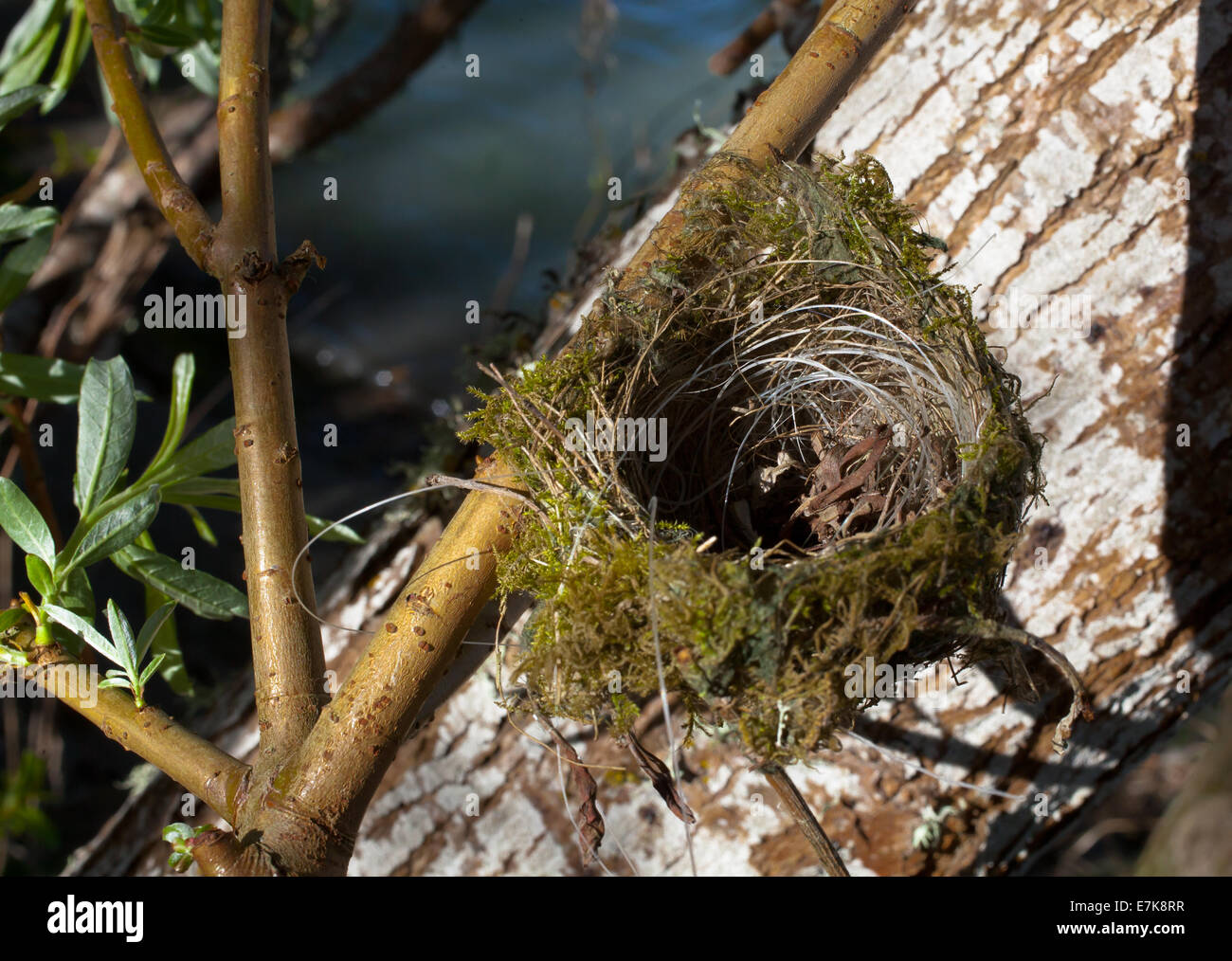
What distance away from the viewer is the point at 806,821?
0.94 m

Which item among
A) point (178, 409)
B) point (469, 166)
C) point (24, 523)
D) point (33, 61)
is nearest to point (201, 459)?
point (178, 409)

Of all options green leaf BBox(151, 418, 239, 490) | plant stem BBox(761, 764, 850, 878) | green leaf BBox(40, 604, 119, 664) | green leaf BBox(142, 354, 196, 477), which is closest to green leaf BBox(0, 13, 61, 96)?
green leaf BBox(142, 354, 196, 477)

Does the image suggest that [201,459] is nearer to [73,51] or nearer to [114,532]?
[114,532]

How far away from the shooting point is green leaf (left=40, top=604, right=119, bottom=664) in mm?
968

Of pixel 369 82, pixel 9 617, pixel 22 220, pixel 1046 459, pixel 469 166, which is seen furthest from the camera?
pixel 469 166

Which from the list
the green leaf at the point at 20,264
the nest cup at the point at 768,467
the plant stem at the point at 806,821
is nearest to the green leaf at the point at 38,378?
the green leaf at the point at 20,264

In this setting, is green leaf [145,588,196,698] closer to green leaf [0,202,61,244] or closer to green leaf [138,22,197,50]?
green leaf [0,202,61,244]

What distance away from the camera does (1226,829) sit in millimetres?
2744

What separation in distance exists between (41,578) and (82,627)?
0.10 m

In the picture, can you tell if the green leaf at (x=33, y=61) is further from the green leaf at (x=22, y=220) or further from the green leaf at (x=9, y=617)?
the green leaf at (x=9, y=617)

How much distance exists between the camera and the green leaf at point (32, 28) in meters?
1.62

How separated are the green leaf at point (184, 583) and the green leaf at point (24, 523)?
113mm

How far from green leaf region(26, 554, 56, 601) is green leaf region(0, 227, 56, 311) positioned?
0.54 metres
